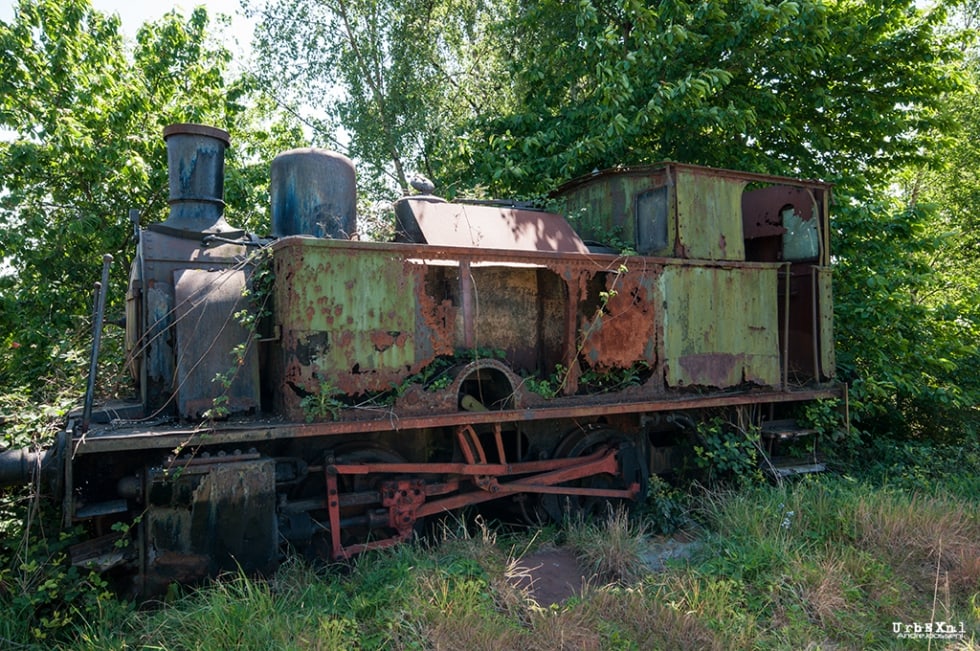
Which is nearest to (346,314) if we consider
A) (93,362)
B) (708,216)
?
(93,362)

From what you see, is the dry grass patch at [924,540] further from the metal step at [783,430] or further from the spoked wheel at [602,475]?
the spoked wheel at [602,475]

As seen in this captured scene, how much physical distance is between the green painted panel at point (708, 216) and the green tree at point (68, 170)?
6156 millimetres

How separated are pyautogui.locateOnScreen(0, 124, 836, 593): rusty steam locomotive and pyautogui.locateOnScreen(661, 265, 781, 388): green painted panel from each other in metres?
0.02

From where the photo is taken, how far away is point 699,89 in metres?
7.91

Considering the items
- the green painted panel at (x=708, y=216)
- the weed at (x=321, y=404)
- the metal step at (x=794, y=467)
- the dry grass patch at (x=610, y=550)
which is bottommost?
the dry grass patch at (x=610, y=550)

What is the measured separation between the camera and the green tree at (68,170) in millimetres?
8203

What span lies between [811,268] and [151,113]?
342 inches

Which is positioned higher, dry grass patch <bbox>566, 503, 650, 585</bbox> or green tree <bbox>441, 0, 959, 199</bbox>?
green tree <bbox>441, 0, 959, 199</bbox>

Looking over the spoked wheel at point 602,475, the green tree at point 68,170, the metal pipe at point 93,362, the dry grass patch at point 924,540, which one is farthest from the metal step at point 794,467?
the green tree at point 68,170

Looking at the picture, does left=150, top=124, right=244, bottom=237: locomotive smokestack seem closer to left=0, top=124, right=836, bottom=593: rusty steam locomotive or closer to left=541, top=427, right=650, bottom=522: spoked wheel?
left=0, top=124, right=836, bottom=593: rusty steam locomotive

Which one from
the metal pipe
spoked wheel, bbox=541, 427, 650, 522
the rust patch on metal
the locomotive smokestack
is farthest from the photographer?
spoked wheel, bbox=541, 427, 650, 522

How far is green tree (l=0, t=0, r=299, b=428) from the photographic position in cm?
820

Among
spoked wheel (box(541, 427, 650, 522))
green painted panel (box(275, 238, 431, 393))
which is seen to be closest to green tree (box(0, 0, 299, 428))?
green painted panel (box(275, 238, 431, 393))

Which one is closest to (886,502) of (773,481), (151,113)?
(773,481)
